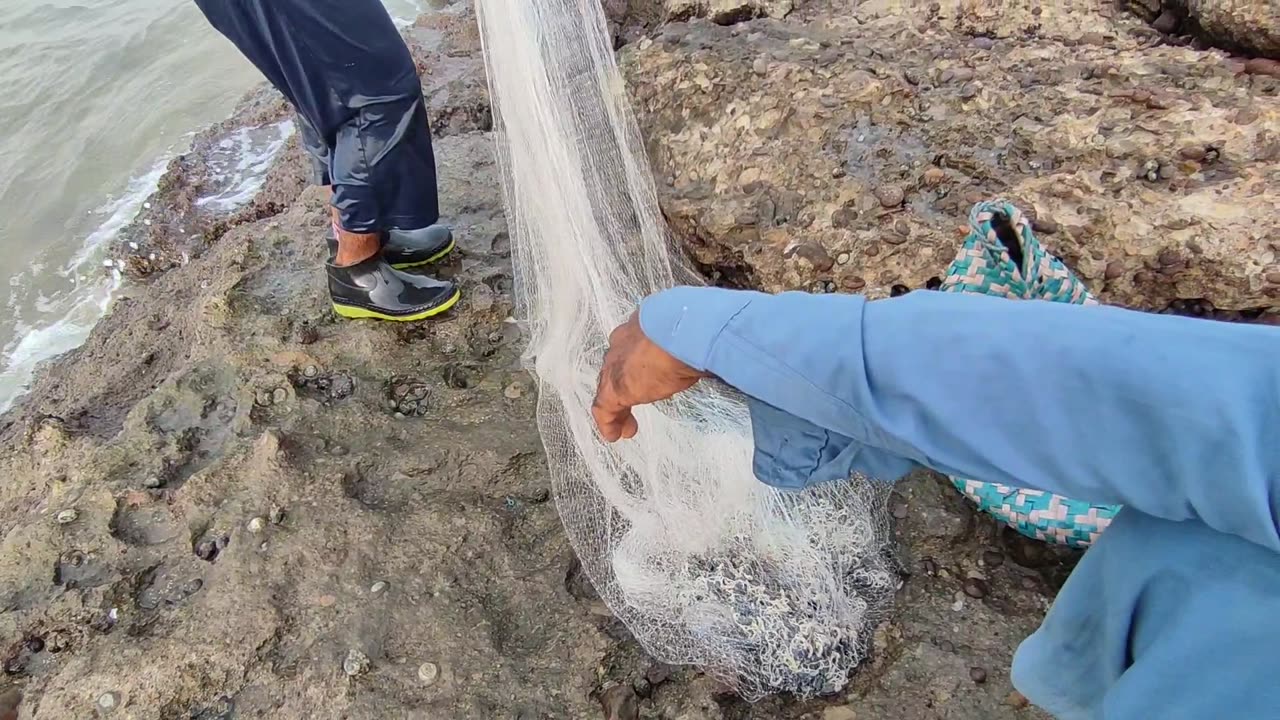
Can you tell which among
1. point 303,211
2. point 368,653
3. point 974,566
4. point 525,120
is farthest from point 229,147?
point 974,566

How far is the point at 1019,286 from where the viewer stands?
219 centimetres

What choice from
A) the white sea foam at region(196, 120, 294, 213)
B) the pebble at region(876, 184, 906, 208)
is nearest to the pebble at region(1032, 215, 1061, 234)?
the pebble at region(876, 184, 906, 208)

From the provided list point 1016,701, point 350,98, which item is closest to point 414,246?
point 350,98

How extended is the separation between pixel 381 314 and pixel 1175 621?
2.50m

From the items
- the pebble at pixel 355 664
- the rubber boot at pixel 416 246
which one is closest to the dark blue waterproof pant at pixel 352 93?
the rubber boot at pixel 416 246

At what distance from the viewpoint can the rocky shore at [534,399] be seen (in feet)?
6.16

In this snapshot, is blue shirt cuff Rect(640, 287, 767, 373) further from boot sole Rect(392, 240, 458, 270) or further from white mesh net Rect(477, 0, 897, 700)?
boot sole Rect(392, 240, 458, 270)

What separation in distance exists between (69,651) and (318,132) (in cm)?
163

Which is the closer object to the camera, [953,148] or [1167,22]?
[953,148]

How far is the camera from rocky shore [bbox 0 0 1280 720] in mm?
1877

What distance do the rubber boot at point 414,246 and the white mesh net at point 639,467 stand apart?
0.73 metres

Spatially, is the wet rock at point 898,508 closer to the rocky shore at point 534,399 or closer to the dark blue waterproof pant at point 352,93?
the rocky shore at point 534,399

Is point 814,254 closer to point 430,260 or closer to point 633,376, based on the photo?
point 633,376

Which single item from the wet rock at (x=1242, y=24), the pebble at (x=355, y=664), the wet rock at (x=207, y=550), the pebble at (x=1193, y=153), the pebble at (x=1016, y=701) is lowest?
the pebble at (x=1016, y=701)
